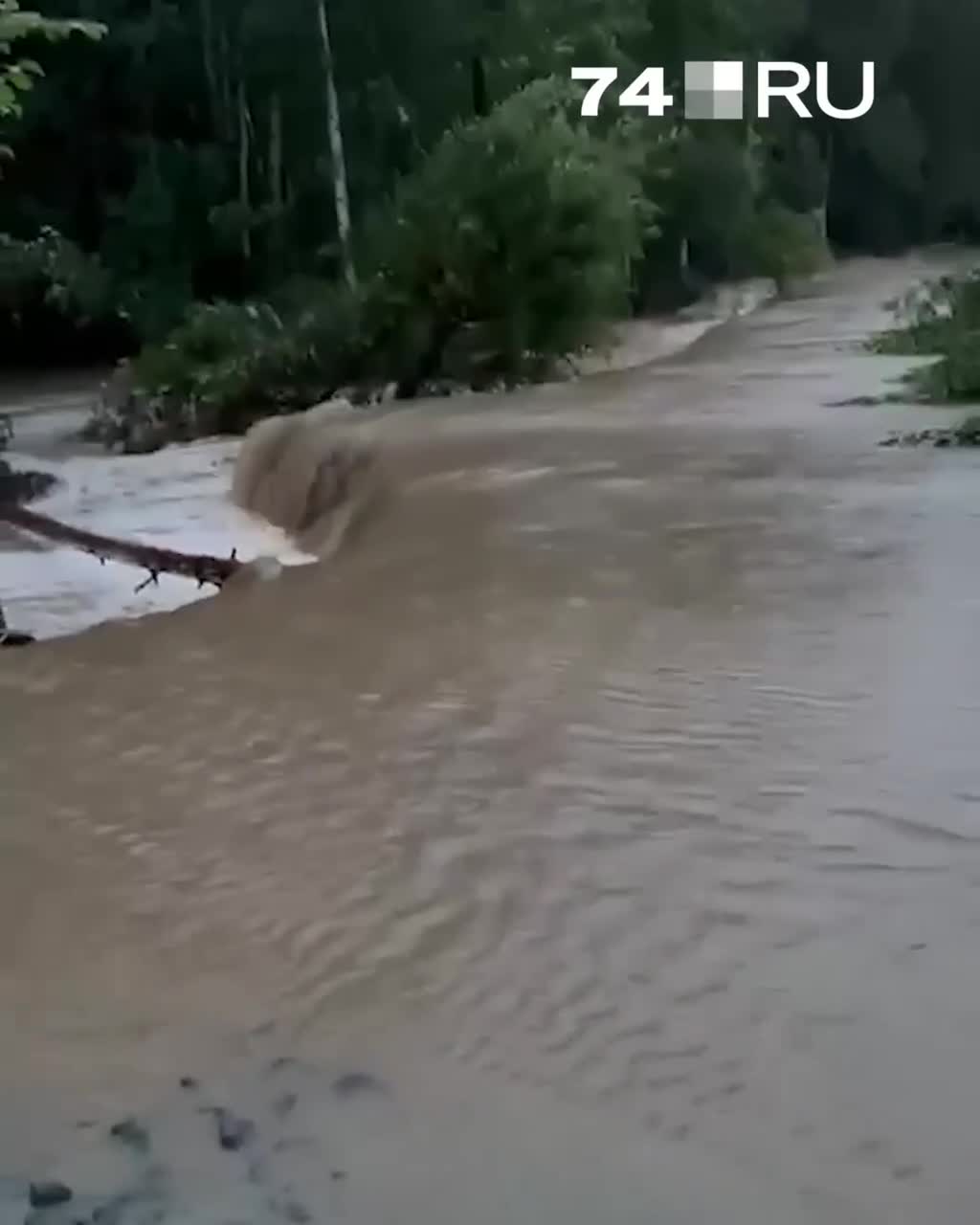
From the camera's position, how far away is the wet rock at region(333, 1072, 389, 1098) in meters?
4.14

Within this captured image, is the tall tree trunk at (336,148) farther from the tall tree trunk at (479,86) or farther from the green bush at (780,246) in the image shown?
the green bush at (780,246)

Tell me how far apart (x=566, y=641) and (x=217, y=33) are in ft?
68.2

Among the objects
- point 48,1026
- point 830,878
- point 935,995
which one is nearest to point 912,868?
point 830,878

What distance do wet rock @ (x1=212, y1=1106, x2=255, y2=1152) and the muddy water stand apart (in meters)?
0.09

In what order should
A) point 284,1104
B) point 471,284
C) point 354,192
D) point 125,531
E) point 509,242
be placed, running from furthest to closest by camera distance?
point 354,192
point 471,284
point 509,242
point 125,531
point 284,1104

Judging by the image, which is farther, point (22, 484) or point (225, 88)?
point (225, 88)

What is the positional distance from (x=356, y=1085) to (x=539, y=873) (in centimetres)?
131

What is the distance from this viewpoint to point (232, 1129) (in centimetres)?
399

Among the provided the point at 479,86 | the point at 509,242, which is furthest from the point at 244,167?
the point at 509,242

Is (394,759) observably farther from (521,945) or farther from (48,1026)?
(48,1026)

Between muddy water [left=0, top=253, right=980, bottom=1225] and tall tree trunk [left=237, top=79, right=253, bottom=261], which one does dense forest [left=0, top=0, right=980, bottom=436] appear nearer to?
tall tree trunk [left=237, top=79, right=253, bottom=261]

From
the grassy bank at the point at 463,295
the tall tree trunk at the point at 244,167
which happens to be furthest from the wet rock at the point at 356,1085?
the tall tree trunk at the point at 244,167

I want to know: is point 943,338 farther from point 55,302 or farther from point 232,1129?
point 232,1129

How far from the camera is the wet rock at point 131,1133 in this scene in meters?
3.96
